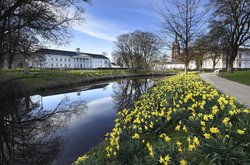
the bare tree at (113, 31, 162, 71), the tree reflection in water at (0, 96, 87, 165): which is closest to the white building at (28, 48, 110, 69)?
the bare tree at (113, 31, 162, 71)

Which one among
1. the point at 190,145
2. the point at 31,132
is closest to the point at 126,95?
the point at 31,132

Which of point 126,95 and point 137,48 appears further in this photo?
point 137,48

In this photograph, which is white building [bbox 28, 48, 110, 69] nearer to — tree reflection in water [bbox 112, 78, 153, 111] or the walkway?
tree reflection in water [bbox 112, 78, 153, 111]

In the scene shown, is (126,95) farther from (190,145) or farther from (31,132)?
(190,145)

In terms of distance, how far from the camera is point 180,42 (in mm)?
21422

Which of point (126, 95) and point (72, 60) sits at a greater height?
point (72, 60)

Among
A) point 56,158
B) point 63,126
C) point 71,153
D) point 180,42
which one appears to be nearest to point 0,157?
point 56,158

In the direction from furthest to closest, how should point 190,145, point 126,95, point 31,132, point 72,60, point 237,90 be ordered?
point 72,60
point 126,95
point 237,90
point 31,132
point 190,145

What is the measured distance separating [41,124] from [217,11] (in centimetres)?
2653

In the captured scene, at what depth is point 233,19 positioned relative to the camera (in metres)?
27.9

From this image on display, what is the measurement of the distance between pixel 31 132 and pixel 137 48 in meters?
57.2

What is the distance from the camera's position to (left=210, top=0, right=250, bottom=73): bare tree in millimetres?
26656

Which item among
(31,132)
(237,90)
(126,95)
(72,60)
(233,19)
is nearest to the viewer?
(31,132)

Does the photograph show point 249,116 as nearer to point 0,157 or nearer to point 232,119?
point 232,119
